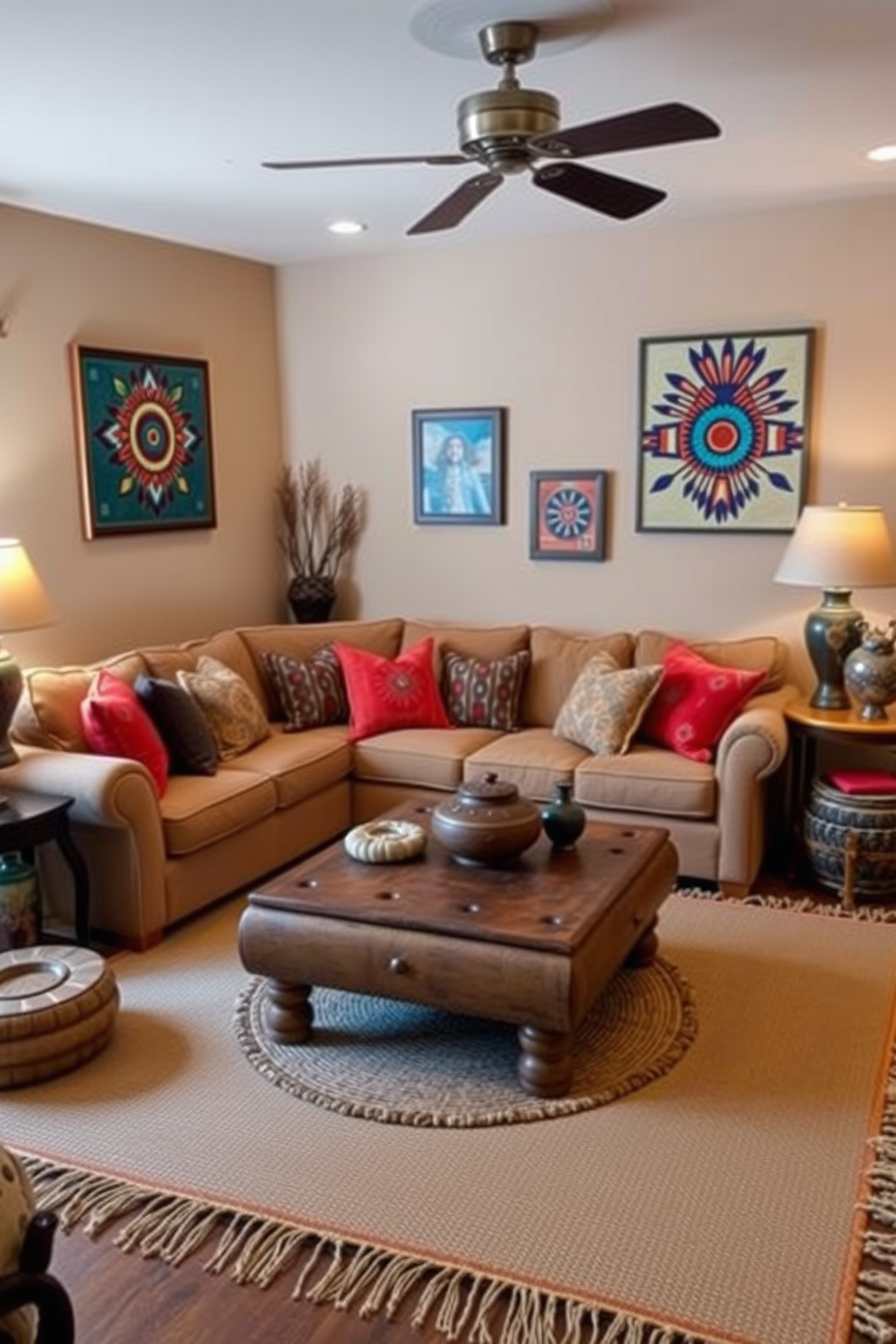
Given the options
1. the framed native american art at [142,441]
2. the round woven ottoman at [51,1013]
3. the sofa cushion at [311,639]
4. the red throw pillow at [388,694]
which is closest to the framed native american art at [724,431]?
the red throw pillow at [388,694]

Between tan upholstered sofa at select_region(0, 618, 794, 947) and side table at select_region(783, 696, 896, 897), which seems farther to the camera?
side table at select_region(783, 696, 896, 897)

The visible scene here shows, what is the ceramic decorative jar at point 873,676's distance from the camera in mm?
4004

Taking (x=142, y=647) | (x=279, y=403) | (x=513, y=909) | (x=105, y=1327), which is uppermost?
Result: (x=279, y=403)

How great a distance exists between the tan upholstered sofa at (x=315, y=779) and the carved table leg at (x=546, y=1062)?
145cm

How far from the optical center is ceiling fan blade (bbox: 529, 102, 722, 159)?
2.36 m

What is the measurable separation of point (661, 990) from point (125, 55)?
2878 millimetres

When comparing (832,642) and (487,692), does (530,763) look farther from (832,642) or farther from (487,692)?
(832,642)

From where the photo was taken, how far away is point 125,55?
8.64 ft

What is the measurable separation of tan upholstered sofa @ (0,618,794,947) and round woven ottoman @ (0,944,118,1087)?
2.02ft

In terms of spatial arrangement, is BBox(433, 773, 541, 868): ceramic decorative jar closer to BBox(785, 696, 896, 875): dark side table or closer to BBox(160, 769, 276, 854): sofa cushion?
BBox(160, 769, 276, 854): sofa cushion

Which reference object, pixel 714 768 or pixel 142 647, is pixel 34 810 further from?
pixel 714 768

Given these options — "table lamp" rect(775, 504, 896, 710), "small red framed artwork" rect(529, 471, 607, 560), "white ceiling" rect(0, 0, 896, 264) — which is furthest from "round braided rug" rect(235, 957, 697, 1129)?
"white ceiling" rect(0, 0, 896, 264)

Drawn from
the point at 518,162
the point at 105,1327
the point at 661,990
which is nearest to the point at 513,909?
the point at 661,990

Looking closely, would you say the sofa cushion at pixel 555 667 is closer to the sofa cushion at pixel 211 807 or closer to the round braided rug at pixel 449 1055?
the sofa cushion at pixel 211 807
